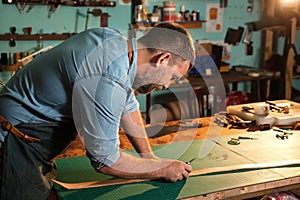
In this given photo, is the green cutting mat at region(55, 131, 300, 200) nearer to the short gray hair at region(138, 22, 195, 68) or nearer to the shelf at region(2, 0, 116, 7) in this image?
the short gray hair at region(138, 22, 195, 68)

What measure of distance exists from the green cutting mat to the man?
81mm

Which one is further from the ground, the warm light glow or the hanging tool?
A: the warm light glow

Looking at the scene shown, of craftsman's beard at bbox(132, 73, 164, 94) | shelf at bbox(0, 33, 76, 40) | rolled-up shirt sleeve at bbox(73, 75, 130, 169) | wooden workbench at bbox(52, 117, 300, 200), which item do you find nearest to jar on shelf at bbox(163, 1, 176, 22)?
shelf at bbox(0, 33, 76, 40)

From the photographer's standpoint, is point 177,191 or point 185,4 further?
point 185,4

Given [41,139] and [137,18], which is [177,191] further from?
[137,18]

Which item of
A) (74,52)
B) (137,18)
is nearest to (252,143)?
(74,52)

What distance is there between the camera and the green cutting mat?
143 centimetres

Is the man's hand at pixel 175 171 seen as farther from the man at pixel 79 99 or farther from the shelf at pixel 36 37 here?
the shelf at pixel 36 37

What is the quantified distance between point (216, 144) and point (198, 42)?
2.29 meters

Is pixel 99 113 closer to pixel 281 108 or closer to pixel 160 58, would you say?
pixel 160 58

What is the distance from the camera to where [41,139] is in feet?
4.52

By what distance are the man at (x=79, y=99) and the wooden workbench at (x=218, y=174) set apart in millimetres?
92

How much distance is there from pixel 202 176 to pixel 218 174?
0.07m

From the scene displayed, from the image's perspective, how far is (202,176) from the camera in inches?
62.0
